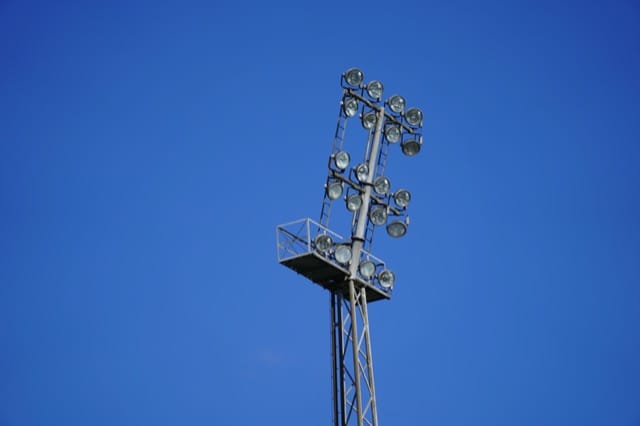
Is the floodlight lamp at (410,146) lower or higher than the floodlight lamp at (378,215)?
higher

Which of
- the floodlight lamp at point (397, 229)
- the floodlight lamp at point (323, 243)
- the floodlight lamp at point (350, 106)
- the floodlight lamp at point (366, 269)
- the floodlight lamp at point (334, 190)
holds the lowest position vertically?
the floodlight lamp at point (323, 243)

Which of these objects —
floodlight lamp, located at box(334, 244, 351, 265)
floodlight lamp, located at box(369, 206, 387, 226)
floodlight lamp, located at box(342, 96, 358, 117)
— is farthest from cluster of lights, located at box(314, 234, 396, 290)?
floodlight lamp, located at box(342, 96, 358, 117)

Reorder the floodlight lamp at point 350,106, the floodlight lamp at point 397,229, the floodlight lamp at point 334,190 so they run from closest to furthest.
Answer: the floodlight lamp at point 334,190 → the floodlight lamp at point 350,106 → the floodlight lamp at point 397,229

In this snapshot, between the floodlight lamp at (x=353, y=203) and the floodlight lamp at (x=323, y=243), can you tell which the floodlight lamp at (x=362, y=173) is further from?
the floodlight lamp at (x=323, y=243)

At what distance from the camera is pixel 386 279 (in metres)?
59.1

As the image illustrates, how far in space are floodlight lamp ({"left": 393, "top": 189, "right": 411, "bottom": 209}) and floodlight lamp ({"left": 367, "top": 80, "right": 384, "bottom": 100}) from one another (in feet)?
11.7

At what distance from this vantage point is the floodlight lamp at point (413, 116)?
62.8m

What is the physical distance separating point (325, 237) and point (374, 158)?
5.49m

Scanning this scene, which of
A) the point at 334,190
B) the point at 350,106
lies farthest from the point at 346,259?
the point at 350,106

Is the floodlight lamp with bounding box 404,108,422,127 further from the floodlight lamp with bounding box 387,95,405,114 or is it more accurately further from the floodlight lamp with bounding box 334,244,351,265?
the floodlight lamp with bounding box 334,244,351,265

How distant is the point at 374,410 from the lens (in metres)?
56.3

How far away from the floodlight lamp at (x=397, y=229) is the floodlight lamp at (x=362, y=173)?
6.95 ft

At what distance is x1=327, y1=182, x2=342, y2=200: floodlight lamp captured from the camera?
2297 inches

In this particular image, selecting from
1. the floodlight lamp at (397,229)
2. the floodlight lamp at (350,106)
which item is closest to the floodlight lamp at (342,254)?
the floodlight lamp at (397,229)
